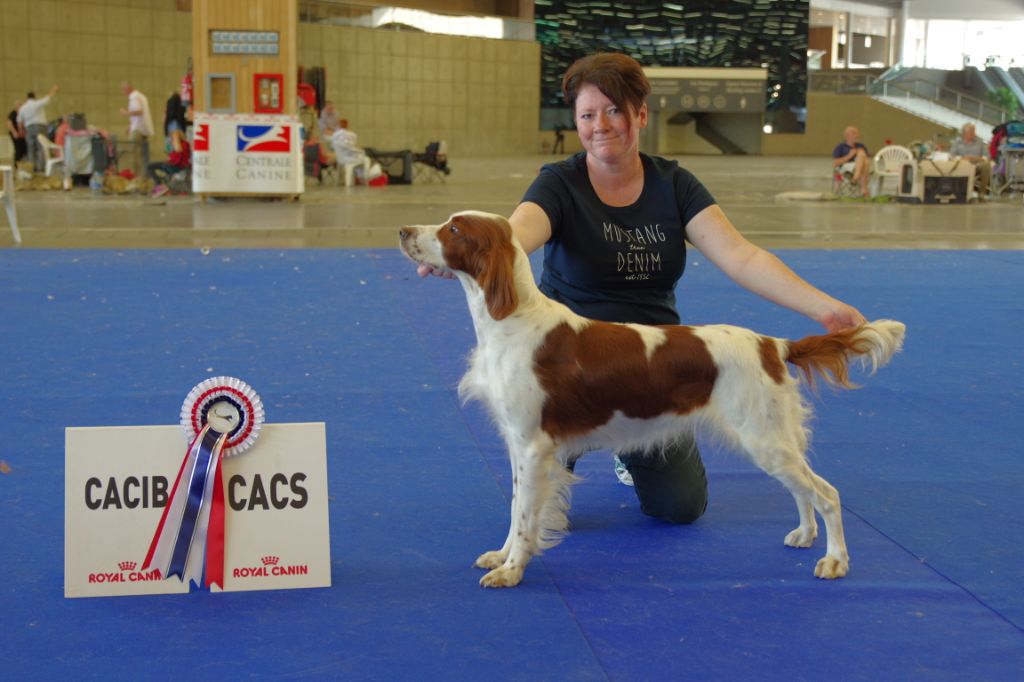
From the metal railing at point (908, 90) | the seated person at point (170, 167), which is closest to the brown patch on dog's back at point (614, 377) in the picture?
the seated person at point (170, 167)

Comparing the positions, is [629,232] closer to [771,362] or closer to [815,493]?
[771,362]

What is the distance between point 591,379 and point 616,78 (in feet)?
2.83

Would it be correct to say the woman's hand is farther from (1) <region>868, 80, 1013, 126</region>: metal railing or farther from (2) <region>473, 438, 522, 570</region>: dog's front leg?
(1) <region>868, 80, 1013, 126</region>: metal railing

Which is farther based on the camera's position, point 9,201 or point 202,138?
point 202,138

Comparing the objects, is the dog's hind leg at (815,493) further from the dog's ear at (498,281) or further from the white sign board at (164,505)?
the white sign board at (164,505)

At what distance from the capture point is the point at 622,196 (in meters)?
3.17

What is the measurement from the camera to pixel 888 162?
16328 mm

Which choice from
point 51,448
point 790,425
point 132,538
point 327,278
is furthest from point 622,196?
point 327,278

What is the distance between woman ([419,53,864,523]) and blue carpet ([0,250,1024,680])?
5.8 inches

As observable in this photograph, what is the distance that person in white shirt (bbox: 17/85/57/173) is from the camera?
16.9 meters

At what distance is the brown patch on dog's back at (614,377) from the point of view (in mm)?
2564

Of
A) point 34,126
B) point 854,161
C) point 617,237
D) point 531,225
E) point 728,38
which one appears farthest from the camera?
point 728,38

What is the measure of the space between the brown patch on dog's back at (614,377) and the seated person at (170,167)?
488 inches

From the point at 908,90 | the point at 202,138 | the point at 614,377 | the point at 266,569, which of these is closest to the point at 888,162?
the point at 202,138
